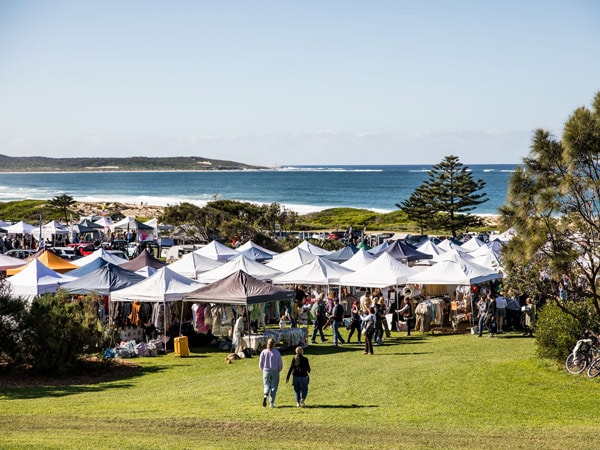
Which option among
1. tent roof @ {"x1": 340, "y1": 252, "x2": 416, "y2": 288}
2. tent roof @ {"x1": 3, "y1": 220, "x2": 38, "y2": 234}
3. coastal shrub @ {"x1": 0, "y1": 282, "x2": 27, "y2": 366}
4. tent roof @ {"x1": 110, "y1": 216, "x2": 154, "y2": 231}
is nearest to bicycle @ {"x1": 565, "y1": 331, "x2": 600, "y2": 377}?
tent roof @ {"x1": 340, "y1": 252, "x2": 416, "y2": 288}

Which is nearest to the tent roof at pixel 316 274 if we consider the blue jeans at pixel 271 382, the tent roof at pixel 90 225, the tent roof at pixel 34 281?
the tent roof at pixel 34 281

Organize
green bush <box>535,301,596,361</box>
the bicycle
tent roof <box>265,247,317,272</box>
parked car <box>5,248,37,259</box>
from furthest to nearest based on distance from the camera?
parked car <box>5,248,37,259</box>, tent roof <box>265,247,317,272</box>, green bush <box>535,301,596,361</box>, the bicycle

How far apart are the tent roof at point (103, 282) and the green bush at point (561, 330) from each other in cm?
1167

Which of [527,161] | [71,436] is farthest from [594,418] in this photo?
[71,436]

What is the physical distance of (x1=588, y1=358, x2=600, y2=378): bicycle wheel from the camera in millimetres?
15469

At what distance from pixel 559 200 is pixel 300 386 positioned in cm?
634

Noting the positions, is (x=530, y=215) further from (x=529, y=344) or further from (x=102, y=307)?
(x=102, y=307)

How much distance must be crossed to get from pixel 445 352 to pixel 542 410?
5.95 metres

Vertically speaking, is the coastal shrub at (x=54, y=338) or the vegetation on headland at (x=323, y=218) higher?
the coastal shrub at (x=54, y=338)

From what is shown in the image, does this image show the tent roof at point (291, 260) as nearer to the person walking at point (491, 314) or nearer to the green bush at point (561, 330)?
the person walking at point (491, 314)

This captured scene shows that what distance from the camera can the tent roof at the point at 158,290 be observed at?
817 inches

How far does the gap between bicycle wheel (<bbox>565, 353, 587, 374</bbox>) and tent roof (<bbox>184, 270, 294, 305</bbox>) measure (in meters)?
7.64

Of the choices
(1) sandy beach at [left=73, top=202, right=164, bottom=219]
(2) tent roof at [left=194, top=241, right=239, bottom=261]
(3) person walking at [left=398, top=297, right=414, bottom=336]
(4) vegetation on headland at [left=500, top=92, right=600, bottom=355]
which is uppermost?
(4) vegetation on headland at [left=500, top=92, right=600, bottom=355]

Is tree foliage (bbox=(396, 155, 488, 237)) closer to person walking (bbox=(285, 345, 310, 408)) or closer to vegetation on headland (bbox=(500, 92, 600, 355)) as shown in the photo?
vegetation on headland (bbox=(500, 92, 600, 355))
